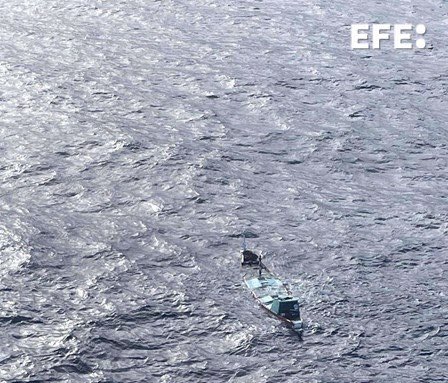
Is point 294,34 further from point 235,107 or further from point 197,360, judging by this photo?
point 197,360

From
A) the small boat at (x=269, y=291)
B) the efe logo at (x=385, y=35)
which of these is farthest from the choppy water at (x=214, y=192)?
the efe logo at (x=385, y=35)

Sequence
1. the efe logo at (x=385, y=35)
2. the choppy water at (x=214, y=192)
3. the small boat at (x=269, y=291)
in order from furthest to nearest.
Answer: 1. the efe logo at (x=385, y=35)
2. the small boat at (x=269, y=291)
3. the choppy water at (x=214, y=192)

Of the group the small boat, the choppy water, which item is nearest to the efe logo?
the choppy water

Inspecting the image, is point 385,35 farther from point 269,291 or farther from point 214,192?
point 269,291

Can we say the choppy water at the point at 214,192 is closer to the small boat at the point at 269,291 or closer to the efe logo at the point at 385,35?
the small boat at the point at 269,291

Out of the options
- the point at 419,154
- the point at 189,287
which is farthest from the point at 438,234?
the point at 189,287
